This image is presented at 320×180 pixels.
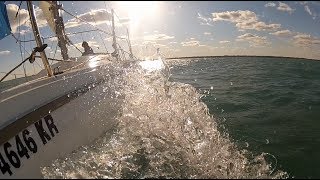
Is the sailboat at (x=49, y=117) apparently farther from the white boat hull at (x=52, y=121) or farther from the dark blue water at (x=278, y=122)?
the dark blue water at (x=278, y=122)

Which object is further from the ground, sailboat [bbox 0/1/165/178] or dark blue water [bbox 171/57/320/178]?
sailboat [bbox 0/1/165/178]

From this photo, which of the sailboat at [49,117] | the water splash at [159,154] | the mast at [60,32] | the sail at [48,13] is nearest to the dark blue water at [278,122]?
the water splash at [159,154]

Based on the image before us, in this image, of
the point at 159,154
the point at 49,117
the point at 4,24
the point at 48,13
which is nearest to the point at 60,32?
the point at 48,13

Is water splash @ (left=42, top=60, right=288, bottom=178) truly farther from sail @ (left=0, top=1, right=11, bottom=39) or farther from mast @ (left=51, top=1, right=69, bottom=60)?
mast @ (left=51, top=1, right=69, bottom=60)

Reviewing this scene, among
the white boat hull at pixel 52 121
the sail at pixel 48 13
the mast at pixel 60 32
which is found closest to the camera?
the white boat hull at pixel 52 121

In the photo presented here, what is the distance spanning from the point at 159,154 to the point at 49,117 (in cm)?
154

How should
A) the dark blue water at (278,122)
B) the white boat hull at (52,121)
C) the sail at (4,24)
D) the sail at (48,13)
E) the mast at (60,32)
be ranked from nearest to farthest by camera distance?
1. the white boat hull at (52,121)
2. the dark blue water at (278,122)
3. the sail at (4,24)
4. the sail at (48,13)
5. the mast at (60,32)

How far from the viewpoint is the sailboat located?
3.94m

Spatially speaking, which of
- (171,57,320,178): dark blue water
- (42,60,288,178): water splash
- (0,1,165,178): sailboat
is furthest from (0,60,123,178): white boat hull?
(171,57,320,178): dark blue water

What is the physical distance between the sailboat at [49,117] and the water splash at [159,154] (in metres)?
0.19

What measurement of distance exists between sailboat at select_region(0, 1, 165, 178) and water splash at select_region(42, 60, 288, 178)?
0.19 meters

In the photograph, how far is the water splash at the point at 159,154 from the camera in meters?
3.97

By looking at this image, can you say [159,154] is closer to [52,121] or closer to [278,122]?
[52,121]

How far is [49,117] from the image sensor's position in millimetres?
4652
